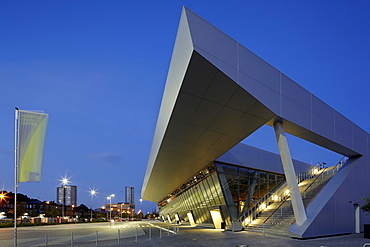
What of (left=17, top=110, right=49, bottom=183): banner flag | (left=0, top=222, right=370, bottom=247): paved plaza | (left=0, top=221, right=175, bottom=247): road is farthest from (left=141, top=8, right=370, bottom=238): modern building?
(left=0, top=221, right=175, bottom=247): road

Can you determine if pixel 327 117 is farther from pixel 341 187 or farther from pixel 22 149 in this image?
pixel 22 149

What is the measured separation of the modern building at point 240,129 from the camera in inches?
426

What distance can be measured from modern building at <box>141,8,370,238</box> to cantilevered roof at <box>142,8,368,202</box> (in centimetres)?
4

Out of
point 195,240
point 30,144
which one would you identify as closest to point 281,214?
point 195,240

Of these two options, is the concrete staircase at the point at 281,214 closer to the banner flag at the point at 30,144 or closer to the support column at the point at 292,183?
the support column at the point at 292,183

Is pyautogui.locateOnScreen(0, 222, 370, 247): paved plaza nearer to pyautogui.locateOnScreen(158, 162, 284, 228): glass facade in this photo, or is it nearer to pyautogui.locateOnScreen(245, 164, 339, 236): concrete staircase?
pyautogui.locateOnScreen(245, 164, 339, 236): concrete staircase

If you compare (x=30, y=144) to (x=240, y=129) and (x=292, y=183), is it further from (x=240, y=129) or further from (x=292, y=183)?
(x=292, y=183)

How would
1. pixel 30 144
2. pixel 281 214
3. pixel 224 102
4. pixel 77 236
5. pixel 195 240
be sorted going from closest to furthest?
pixel 30 144 → pixel 224 102 → pixel 195 240 → pixel 281 214 → pixel 77 236

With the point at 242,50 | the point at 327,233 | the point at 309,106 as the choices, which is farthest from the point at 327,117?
the point at 242,50

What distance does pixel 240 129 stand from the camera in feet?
51.7

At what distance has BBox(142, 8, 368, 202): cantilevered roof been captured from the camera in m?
10.3

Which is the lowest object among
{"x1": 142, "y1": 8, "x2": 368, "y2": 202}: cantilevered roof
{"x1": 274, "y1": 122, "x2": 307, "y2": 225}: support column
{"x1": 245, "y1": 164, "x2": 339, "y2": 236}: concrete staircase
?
{"x1": 245, "y1": 164, "x2": 339, "y2": 236}: concrete staircase

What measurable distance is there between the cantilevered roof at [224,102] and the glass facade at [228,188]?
622 centimetres

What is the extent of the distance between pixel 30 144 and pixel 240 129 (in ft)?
34.3
